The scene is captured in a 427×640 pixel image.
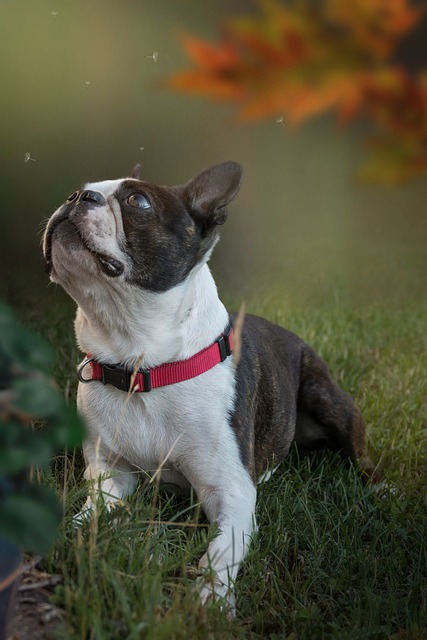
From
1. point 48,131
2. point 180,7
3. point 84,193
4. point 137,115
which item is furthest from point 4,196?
point 84,193

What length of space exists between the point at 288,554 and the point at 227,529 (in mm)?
278

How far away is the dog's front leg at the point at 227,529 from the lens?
232cm

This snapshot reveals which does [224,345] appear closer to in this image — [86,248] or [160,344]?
[160,344]

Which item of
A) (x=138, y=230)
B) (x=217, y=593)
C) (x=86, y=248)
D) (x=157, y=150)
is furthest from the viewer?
(x=157, y=150)

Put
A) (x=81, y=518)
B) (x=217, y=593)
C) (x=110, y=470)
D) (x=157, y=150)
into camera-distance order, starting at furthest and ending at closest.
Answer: (x=157, y=150) < (x=110, y=470) < (x=81, y=518) < (x=217, y=593)

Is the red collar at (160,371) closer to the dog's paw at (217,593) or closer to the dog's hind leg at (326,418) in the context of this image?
the dog's paw at (217,593)

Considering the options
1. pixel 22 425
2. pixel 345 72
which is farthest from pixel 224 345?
pixel 345 72

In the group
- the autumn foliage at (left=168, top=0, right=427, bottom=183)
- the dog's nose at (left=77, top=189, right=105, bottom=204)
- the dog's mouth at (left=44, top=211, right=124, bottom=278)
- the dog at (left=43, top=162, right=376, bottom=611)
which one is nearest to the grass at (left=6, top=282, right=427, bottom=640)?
the dog at (left=43, top=162, right=376, bottom=611)

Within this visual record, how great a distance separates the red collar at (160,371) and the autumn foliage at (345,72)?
4.98 feet

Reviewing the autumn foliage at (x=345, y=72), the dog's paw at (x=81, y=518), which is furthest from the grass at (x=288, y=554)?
the autumn foliage at (x=345, y=72)

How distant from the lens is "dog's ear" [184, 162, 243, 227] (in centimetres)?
285

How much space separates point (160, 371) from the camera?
2771 millimetres

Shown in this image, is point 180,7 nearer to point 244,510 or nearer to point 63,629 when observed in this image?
point 244,510

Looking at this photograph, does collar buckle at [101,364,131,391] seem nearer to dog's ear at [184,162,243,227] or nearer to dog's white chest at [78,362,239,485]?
dog's white chest at [78,362,239,485]
